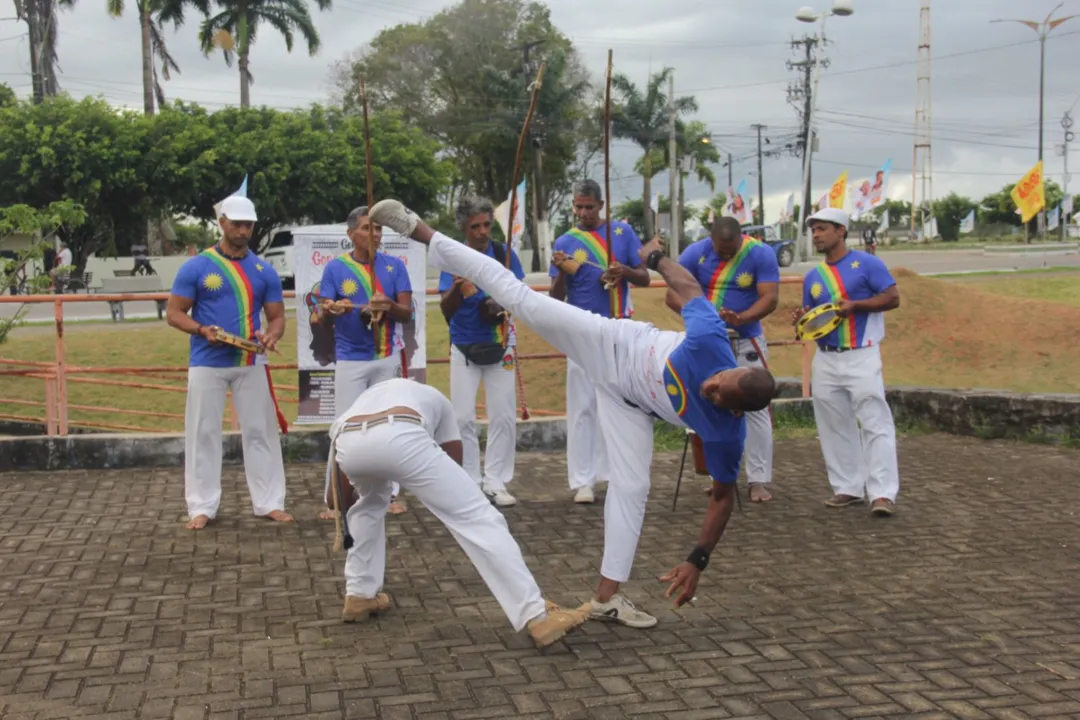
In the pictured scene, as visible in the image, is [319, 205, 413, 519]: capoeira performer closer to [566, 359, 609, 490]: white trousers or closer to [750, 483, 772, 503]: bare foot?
[566, 359, 609, 490]: white trousers

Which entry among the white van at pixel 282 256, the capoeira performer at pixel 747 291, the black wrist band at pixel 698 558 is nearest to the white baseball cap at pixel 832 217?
the capoeira performer at pixel 747 291

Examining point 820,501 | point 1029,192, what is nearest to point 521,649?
point 820,501

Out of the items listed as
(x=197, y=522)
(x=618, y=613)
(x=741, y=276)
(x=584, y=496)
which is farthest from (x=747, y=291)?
(x=197, y=522)

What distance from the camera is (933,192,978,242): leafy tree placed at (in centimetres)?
7100

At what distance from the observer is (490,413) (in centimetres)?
751

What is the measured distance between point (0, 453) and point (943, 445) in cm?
764

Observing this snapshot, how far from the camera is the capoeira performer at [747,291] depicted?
7.46 m

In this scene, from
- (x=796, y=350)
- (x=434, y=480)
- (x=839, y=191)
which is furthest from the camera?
(x=839, y=191)

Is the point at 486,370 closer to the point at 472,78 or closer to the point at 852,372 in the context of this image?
the point at 852,372

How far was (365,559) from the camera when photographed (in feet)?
16.7

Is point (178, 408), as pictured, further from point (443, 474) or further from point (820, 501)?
point (443, 474)

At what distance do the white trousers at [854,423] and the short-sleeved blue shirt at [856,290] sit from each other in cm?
9

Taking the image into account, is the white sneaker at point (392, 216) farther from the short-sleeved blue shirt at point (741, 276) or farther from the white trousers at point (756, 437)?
the white trousers at point (756, 437)

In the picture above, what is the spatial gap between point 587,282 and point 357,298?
5.05ft
